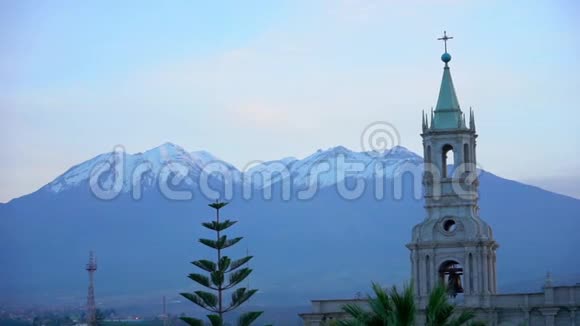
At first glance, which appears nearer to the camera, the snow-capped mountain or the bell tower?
the bell tower

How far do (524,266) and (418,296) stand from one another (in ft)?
391

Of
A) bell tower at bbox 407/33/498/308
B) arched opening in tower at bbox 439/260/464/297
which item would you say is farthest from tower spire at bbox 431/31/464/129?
arched opening in tower at bbox 439/260/464/297

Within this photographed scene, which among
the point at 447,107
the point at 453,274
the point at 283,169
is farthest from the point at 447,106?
the point at 283,169

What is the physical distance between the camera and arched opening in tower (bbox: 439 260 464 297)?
69875 mm

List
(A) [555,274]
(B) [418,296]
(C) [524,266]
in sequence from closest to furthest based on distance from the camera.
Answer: (B) [418,296] < (A) [555,274] < (C) [524,266]

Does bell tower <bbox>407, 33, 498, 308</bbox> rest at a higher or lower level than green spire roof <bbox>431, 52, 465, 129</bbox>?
lower

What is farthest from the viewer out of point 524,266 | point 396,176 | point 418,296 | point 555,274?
point 524,266

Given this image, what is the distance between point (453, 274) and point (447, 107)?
7.51 metres

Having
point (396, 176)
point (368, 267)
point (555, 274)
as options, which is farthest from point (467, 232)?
point (368, 267)

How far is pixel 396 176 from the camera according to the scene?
432 ft

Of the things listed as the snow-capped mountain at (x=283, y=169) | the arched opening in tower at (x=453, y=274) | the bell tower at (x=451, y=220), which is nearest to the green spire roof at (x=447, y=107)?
the bell tower at (x=451, y=220)

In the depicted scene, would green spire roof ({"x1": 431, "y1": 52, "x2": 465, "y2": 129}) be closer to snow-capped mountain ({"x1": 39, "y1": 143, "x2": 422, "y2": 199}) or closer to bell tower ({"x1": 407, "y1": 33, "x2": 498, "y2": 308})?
bell tower ({"x1": 407, "y1": 33, "x2": 498, "y2": 308})

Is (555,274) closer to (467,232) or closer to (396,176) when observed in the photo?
(396,176)

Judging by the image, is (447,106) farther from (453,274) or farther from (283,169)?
(283,169)
